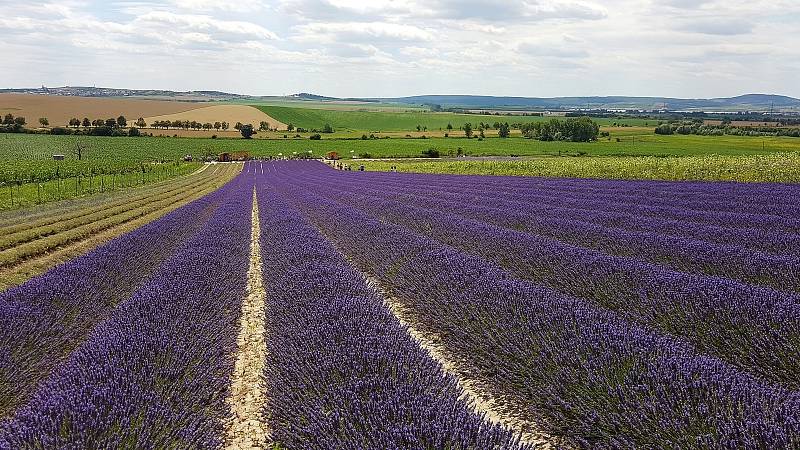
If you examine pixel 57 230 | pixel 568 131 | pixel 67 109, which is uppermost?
pixel 67 109

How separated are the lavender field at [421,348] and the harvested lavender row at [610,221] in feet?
0.31

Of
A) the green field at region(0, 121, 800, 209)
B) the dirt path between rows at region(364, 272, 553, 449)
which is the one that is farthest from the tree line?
the dirt path between rows at region(364, 272, 553, 449)

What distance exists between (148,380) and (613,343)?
2.87 meters

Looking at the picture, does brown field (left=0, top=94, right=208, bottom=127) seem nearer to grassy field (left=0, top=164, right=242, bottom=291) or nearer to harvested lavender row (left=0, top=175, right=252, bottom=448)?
grassy field (left=0, top=164, right=242, bottom=291)

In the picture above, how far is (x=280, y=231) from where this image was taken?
10133mm

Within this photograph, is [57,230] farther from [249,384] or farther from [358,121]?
[358,121]

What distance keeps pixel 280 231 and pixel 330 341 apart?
647 centimetres

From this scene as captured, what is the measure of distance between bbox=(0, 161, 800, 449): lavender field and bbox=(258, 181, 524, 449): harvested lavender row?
0.02 meters

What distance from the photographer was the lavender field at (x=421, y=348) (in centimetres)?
273

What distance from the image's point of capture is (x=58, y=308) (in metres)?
5.12

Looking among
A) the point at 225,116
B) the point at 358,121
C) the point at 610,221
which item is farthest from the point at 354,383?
the point at 358,121

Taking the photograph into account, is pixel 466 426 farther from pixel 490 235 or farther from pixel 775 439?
pixel 490 235

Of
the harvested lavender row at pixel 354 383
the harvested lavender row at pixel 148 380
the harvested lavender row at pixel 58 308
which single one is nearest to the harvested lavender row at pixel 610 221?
the harvested lavender row at pixel 354 383

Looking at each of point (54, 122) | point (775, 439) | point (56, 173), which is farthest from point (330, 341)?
point (54, 122)
